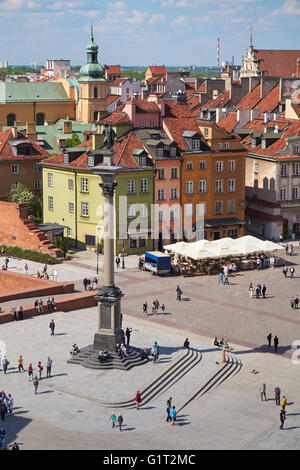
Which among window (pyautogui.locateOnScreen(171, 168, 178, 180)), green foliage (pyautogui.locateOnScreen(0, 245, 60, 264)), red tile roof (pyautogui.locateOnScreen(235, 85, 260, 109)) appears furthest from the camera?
red tile roof (pyautogui.locateOnScreen(235, 85, 260, 109))

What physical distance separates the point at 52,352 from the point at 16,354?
Answer: 197 centimetres

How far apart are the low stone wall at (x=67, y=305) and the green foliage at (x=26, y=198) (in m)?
25.4

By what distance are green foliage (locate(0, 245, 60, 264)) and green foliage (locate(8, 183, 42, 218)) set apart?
8.55m

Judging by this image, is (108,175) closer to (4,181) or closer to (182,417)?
(182,417)

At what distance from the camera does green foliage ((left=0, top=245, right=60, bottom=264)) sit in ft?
238

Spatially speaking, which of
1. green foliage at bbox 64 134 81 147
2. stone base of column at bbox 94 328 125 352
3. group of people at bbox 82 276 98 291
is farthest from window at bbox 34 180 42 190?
stone base of column at bbox 94 328 125 352

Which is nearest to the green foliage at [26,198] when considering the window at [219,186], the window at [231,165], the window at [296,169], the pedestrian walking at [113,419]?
the window at [219,186]

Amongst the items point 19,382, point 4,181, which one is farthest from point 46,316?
point 4,181

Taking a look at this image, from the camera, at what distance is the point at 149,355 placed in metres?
48.8

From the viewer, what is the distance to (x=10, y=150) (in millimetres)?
87062

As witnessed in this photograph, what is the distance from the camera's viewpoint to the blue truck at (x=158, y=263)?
69438 mm

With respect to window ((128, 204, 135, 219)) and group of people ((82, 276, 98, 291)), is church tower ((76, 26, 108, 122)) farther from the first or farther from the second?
group of people ((82, 276, 98, 291))

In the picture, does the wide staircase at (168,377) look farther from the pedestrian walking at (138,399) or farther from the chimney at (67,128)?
the chimney at (67,128)

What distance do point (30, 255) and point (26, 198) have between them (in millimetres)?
11323
